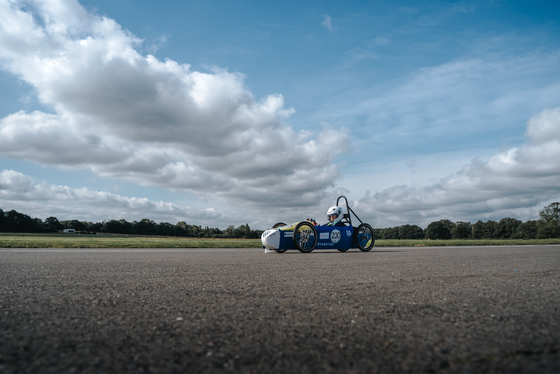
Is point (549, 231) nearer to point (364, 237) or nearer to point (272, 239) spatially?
point (364, 237)

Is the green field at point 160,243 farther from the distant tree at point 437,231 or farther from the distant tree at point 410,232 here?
the distant tree at point 410,232

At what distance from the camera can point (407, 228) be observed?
325ft

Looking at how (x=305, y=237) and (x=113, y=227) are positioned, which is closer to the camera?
(x=305, y=237)

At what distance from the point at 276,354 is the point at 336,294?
1.95m

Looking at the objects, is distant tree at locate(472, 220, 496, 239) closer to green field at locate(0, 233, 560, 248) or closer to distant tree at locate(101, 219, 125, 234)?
green field at locate(0, 233, 560, 248)

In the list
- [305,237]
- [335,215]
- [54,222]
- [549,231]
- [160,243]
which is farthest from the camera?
[54,222]

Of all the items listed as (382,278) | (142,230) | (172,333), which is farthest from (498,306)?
(142,230)

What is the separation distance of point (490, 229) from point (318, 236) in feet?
355

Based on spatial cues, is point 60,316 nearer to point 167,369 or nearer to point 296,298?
point 167,369

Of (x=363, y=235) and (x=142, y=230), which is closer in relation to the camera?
(x=363, y=235)

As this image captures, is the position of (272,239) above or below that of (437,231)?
above

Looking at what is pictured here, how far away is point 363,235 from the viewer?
1488cm

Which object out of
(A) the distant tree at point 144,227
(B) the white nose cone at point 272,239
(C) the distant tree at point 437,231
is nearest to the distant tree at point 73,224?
(A) the distant tree at point 144,227

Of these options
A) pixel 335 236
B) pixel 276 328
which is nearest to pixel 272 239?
pixel 335 236
